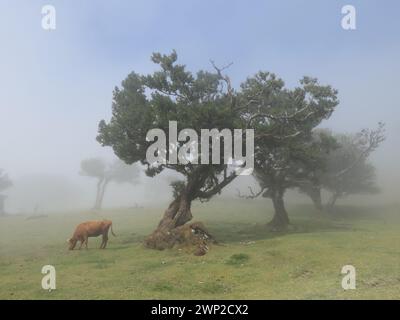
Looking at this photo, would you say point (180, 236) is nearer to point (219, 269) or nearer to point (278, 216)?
point (219, 269)

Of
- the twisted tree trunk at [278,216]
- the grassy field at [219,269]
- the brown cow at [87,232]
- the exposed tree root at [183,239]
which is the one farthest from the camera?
the twisted tree trunk at [278,216]

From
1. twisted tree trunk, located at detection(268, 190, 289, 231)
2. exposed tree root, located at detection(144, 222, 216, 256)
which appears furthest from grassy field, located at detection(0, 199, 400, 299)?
twisted tree trunk, located at detection(268, 190, 289, 231)

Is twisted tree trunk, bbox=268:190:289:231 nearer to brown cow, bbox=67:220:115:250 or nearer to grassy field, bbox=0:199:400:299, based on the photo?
grassy field, bbox=0:199:400:299

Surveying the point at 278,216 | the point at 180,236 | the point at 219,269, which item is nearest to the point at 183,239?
the point at 180,236

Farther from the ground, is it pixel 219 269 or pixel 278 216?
pixel 278 216

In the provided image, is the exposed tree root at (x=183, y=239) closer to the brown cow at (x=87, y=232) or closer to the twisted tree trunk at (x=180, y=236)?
the twisted tree trunk at (x=180, y=236)

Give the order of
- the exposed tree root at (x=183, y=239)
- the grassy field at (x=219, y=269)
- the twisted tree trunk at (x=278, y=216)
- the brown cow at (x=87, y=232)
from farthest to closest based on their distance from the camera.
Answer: the twisted tree trunk at (x=278, y=216), the brown cow at (x=87, y=232), the exposed tree root at (x=183, y=239), the grassy field at (x=219, y=269)

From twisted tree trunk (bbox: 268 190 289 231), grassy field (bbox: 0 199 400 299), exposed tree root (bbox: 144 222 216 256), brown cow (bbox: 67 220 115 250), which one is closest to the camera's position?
grassy field (bbox: 0 199 400 299)

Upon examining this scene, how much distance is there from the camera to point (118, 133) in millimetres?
31000

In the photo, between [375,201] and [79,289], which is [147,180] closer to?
[375,201]

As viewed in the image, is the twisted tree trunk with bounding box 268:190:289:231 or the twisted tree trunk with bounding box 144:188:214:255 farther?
the twisted tree trunk with bounding box 268:190:289:231

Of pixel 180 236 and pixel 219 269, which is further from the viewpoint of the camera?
pixel 180 236

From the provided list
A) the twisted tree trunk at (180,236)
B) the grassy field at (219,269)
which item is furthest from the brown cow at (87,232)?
the twisted tree trunk at (180,236)
